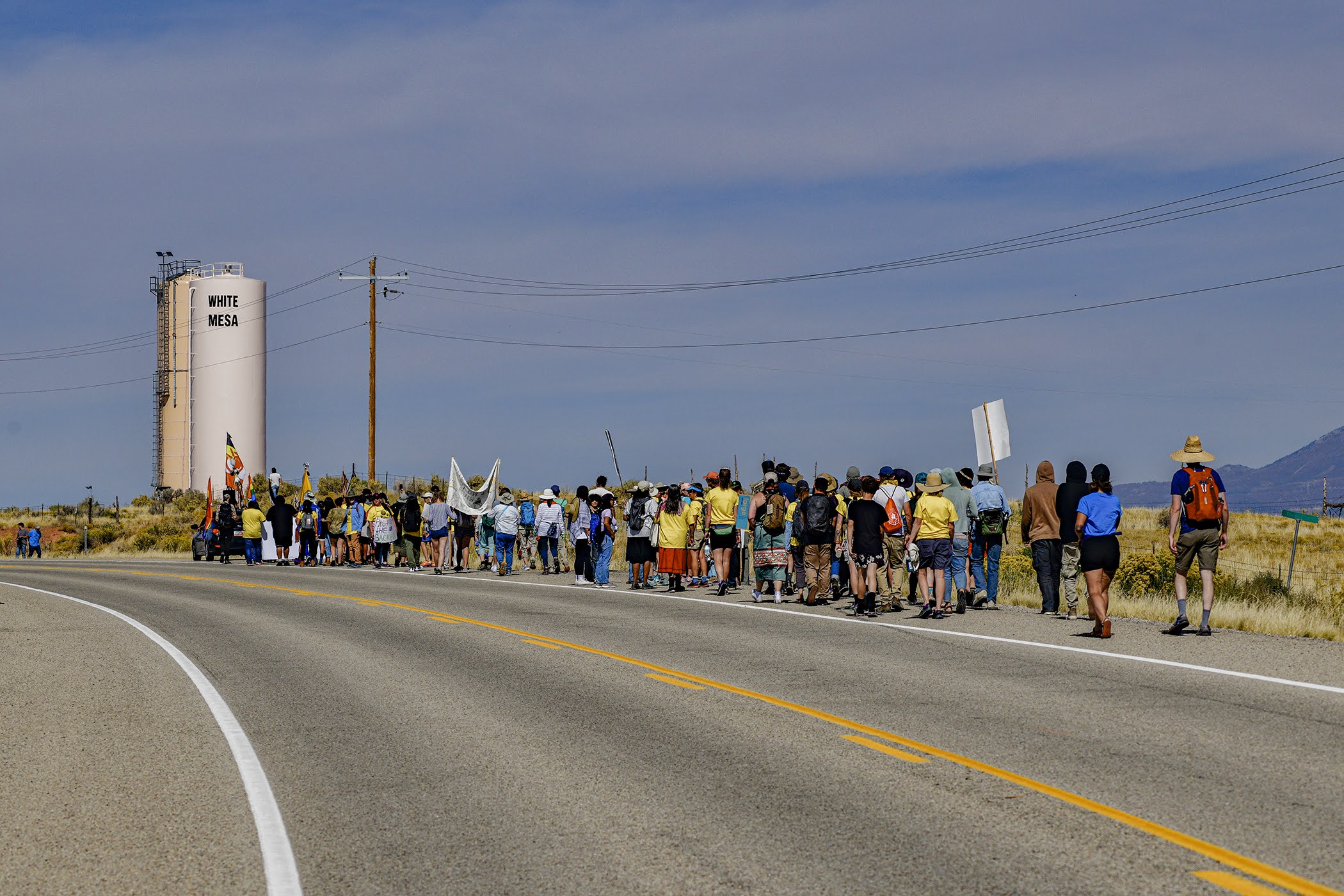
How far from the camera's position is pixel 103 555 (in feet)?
157

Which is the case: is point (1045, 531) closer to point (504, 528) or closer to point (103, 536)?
point (504, 528)

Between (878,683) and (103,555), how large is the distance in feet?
141

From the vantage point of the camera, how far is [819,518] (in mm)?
18266

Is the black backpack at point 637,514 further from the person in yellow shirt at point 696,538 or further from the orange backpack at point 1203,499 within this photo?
the orange backpack at point 1203,499

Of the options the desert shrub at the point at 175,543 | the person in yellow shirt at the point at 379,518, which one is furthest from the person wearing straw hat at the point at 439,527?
the desert shrub at the point at 175,543

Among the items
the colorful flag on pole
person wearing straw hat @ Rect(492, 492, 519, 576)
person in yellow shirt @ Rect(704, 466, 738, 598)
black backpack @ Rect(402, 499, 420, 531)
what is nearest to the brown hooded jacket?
person in yellow shirt @ Rect(704, 466, 738, 598)

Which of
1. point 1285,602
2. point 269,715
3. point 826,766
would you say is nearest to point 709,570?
point 1285,602

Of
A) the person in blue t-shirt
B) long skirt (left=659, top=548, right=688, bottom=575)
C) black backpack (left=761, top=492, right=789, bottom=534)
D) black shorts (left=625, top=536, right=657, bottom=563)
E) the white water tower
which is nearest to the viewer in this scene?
the person in blue t-shirt

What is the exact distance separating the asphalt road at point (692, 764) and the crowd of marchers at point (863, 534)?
1298 mm

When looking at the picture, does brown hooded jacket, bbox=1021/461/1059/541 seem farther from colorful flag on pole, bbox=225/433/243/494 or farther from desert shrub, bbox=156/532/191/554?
desert shrub, bbox=156/532/191/554

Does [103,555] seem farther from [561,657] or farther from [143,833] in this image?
[143,833]

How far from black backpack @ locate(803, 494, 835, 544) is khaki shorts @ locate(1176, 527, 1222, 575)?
5.41 meters

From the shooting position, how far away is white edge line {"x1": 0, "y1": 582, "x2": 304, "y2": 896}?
5.86 meters

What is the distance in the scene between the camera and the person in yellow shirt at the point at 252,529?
33562mm
